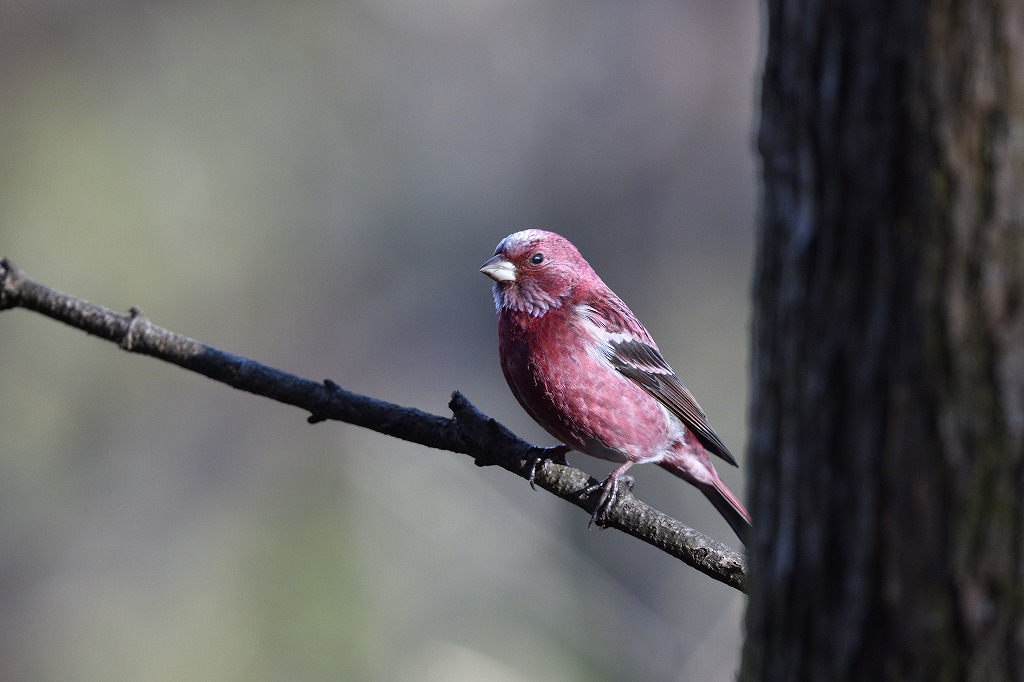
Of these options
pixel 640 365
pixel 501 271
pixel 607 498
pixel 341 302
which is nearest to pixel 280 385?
pixel 607 498

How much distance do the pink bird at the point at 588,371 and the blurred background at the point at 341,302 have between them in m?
3.82

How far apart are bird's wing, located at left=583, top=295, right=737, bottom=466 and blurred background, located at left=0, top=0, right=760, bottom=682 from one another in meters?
3.79

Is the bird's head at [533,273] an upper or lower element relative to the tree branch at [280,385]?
upper

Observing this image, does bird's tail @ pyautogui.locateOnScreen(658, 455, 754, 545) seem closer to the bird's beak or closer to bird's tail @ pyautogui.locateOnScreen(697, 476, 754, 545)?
bird's tail @ pyautogui.locateOnScreen(697, 476, 754, 545)

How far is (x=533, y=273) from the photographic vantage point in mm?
4566

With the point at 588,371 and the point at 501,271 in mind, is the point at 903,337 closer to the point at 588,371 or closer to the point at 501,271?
the point at 588,371

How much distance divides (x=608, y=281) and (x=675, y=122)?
98.8 inches

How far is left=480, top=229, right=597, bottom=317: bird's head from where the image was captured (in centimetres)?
452

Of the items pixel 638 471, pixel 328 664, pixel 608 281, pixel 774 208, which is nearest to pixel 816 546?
pixel 774 208

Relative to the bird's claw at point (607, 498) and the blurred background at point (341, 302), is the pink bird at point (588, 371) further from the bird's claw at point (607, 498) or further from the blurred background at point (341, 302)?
the blurred background at point (341, 302)

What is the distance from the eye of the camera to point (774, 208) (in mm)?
1901

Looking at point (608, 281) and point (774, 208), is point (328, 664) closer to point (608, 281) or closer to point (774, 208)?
point (608, 281)

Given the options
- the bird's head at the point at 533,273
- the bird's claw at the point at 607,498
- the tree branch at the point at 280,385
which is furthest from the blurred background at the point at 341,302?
the tree branch at the point at 280,385

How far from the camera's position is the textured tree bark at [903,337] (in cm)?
166
